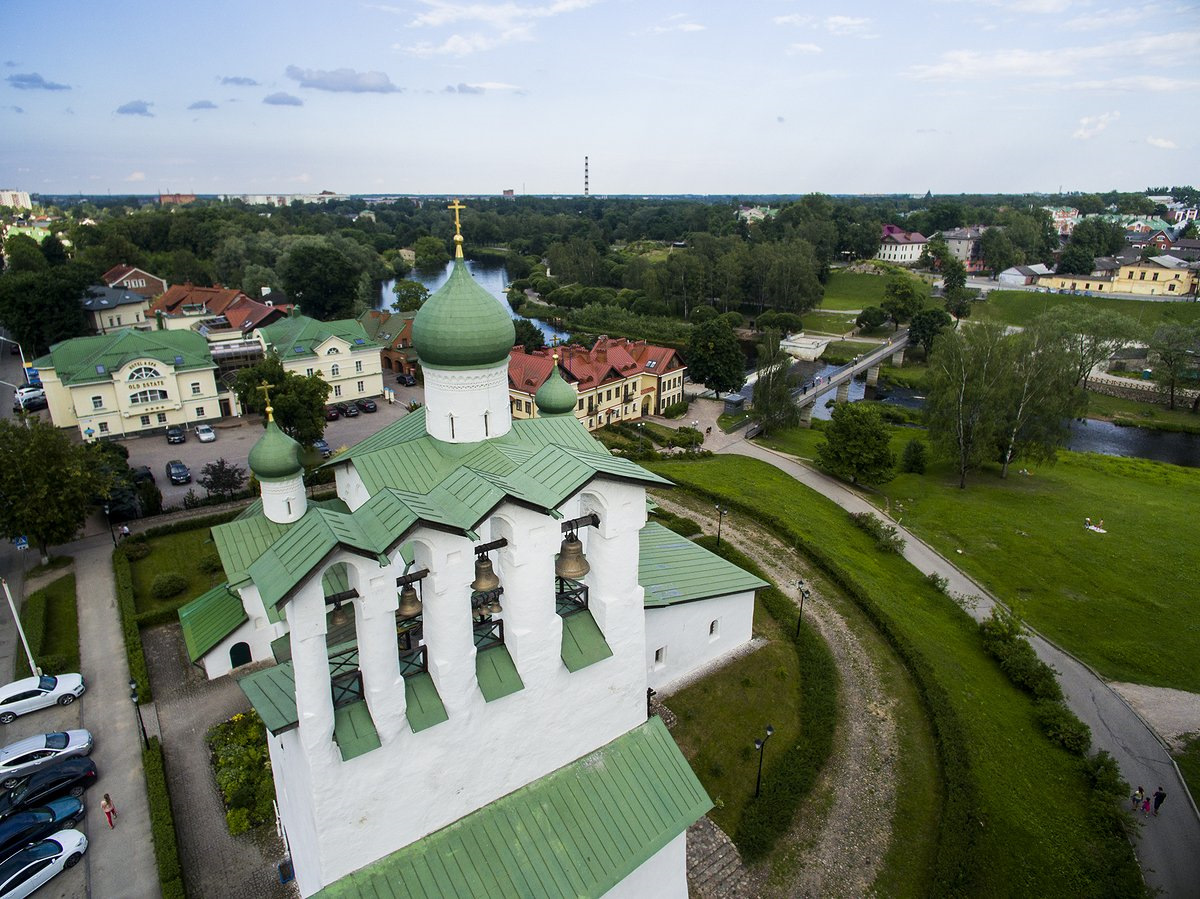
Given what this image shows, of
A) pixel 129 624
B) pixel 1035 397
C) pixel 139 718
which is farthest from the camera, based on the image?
pixel 1035 397

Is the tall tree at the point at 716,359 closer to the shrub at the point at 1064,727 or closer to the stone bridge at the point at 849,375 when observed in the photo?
the stone bridge at the point at 849,375

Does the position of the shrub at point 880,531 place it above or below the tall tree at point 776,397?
below

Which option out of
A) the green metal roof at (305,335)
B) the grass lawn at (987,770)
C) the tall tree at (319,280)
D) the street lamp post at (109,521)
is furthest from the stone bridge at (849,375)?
the tall tree at (319,280)

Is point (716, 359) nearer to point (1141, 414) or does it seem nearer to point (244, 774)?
point (1141, 414)

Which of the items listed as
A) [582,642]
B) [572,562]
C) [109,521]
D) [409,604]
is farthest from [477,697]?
[109,521]

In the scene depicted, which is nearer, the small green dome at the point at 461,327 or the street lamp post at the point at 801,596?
the small green dome at the point at 461,327

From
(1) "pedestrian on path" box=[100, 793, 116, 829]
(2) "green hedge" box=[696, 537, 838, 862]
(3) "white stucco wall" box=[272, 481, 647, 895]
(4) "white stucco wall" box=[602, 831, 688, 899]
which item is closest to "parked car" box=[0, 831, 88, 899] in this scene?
(1) "pedestrian on path" box=[100, 793, 116, 829]
